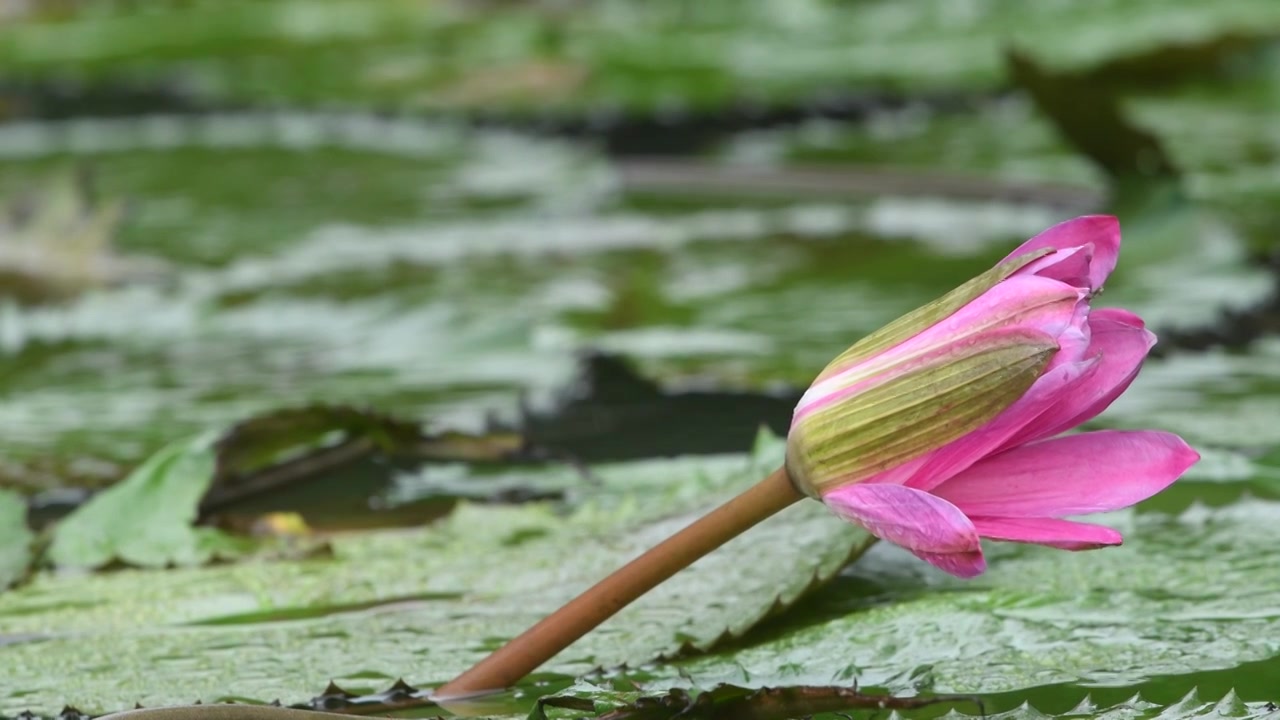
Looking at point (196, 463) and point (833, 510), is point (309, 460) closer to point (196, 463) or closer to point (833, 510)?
point (196, 463)

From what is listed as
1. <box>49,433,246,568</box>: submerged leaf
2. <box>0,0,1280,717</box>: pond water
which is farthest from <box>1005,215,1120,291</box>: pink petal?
<box>49,433,246,568</box>: submerged leaf

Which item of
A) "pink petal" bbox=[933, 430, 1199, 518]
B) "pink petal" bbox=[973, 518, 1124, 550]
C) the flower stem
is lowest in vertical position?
the flower stem

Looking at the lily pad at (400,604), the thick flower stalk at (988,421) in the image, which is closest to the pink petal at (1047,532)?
the thick flower stalk at (988,421)

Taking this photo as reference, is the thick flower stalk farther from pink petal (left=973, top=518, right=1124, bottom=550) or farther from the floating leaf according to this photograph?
the floating leaf

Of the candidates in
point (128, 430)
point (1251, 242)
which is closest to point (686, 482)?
point (128, 430)

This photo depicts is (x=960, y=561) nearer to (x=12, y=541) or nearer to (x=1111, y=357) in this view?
(x=1111, y=357)

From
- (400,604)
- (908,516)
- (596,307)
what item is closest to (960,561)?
(908,516)

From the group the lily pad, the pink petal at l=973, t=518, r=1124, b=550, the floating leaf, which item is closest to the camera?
the pink petal at l=973, t=518, r=1124, b=550
